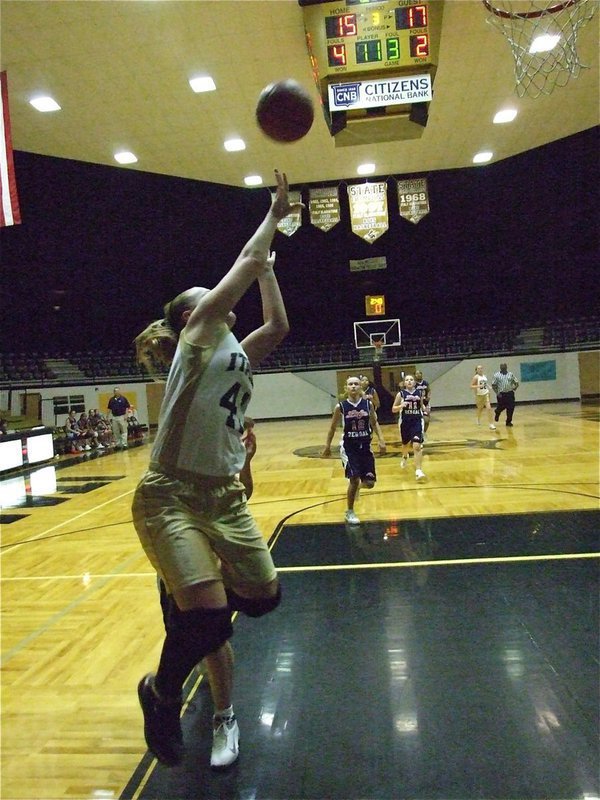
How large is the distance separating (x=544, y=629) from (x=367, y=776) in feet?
5.47

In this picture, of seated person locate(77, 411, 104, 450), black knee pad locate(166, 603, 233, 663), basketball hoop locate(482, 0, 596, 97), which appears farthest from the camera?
seated person locate(77, 411, 104, 450)

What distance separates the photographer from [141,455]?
48.3ft

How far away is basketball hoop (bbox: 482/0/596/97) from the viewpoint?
8.12 metres

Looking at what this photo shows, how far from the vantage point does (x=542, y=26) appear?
882 cm

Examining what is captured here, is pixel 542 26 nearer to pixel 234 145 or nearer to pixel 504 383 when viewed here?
pixel 234 145

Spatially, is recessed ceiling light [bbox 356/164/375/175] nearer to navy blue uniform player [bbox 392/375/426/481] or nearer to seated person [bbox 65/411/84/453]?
navy blue uniform player [bbox 392/375/426/481]

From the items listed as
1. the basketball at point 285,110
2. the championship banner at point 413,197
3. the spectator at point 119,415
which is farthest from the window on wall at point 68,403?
the basketball at point 285,110

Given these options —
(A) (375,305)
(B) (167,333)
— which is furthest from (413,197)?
(B) (167,333)

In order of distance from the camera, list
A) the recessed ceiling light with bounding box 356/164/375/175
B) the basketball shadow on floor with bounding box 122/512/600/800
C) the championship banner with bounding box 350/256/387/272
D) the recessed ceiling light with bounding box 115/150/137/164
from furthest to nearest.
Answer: the championship banner with bounding box 350/256/387/272 → the recessed ceiling light with bounding box 356/164/375/175 → the recessed ceiling light with bounding box 115/150/137/164 → the basketball shadow on floor with bounding box 122/512/600/800

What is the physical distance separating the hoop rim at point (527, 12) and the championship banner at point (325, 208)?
6.63m

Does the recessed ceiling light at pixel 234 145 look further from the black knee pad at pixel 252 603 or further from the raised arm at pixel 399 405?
the black knee pad at pixel 252 603

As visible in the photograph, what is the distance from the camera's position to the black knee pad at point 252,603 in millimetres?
2315

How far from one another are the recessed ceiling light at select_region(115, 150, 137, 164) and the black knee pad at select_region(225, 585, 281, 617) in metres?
14.0

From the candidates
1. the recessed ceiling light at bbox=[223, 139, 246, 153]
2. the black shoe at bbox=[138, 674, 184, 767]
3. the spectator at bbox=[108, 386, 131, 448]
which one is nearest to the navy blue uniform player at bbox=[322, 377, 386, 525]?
the black shoe at bbox=[138, 674, 184, 767]
